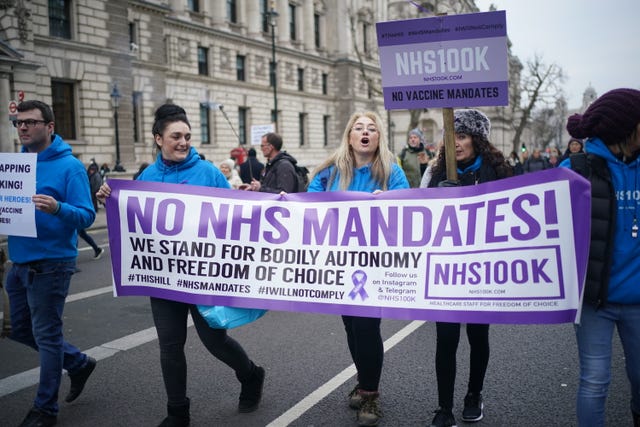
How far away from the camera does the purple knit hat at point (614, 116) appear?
108 inches

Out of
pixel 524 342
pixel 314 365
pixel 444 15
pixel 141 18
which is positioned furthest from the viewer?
pixel 141 18

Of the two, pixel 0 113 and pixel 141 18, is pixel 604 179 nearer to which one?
pixel 0 113

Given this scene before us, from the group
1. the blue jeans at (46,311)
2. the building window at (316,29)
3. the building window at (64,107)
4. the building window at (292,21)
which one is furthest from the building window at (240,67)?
the blue jeans at (46,311)

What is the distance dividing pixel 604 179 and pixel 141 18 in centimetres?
3505

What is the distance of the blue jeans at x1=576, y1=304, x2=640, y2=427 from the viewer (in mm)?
2842

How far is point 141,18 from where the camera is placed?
33.9 metres

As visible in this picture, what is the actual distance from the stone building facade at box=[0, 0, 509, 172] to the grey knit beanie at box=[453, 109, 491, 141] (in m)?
13.5

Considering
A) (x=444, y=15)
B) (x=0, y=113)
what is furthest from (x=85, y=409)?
(x=0, y=113)

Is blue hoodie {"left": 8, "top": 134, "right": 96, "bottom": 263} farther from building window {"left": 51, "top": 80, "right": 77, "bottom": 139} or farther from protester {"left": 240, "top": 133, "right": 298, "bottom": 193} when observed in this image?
building window {"left": 51, "top": 80, "right": 77, "bottom": 139}

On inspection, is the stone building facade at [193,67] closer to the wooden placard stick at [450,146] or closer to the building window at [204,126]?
the building window at [204,126]

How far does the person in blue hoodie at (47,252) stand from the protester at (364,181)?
66.0 inches

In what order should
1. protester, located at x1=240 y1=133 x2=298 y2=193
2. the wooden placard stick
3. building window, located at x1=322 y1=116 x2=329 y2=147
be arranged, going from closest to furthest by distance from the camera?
the wooden placard stick, protester, located at x1=240 y1=133 x2=298 y2=193, building window, located at x1=322 y1=116 x2=329 y2=147

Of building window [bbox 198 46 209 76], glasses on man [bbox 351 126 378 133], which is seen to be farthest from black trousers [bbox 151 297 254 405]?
building window [bbox 198 46 209 76]

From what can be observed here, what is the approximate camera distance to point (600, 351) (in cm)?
287
